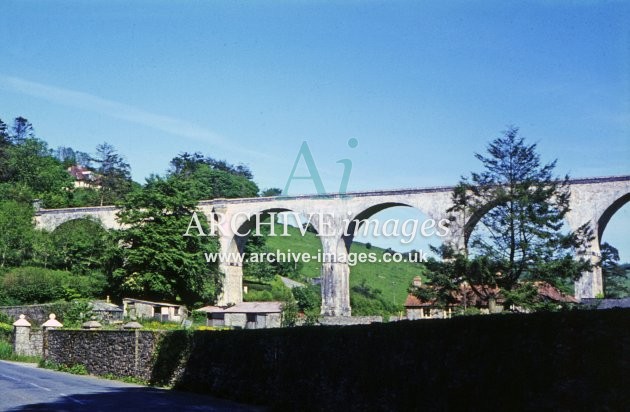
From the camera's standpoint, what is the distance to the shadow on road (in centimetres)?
1495

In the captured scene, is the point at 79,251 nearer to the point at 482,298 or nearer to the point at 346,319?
the point at 346,319

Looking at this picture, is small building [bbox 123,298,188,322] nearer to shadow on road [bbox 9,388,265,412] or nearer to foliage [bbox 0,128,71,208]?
shadow on road [bbox 9,388,265,412]

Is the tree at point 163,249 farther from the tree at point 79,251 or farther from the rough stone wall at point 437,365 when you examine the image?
the rough stone wall at point 437,365

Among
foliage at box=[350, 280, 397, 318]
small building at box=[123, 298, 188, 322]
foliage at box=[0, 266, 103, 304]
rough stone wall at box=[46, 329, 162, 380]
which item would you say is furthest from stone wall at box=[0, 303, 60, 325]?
foliage at box=[350, 280, 397, 318]

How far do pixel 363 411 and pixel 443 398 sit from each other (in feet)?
8.20

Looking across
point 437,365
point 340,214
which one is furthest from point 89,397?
point 340,214

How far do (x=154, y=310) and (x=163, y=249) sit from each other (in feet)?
12.8

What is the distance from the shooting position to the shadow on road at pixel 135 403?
15.0 metres

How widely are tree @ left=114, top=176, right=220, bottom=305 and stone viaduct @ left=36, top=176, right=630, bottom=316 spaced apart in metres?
1.62

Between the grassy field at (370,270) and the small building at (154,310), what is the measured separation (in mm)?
26522

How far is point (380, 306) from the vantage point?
2522 inches

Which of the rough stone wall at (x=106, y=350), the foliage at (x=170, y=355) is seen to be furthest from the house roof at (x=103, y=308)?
the foliage at (x=170, y=355)

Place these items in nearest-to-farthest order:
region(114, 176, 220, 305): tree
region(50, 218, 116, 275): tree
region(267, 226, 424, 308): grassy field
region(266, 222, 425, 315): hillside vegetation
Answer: region(114, 176, 220, 305): tree
region(50, 218, 116, 275): tree
region(266, 222, 425, 315): hillside vegetation
region(267, 226, 424, 308): grassy field

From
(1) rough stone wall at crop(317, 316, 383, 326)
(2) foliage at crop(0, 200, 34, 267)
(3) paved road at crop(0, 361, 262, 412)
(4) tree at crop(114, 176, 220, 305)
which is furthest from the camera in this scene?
(2) foliage at crop(0, 200, 34, 267)
